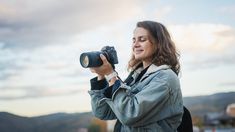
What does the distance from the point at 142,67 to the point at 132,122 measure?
0.39m

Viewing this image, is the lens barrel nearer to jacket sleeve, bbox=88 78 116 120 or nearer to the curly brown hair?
jacket sleeve, bbox=88 78 116 120

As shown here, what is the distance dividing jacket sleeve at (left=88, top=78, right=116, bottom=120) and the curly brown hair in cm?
27

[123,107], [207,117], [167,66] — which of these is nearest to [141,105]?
[123,107]

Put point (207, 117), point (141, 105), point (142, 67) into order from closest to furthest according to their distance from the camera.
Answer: point (141, 105)
point (142, 67)
point (207, 117)

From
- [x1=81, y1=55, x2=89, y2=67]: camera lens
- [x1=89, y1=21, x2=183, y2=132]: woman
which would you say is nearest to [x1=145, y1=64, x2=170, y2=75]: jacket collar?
[x1=89, y1=21, x2=183, y2=132]: woman

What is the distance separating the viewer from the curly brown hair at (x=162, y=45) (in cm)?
241

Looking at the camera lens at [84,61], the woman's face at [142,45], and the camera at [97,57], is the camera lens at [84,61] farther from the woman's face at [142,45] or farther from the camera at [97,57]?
the woman's face at [142,45]

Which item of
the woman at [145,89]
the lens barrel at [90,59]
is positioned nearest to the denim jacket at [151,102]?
the woman at [145,89]

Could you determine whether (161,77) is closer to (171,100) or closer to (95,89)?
(171,100)

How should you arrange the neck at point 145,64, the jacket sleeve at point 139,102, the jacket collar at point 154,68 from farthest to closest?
the neck at point 145,64
the jacket collar at point 154,68
the jacket sleeve at point 139,102

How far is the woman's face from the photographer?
242 cm

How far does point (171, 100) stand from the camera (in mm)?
2312

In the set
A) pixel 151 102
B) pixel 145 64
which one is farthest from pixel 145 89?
pixel 145 64

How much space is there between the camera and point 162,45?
7.93 feet
